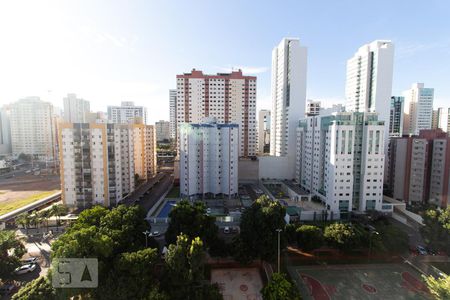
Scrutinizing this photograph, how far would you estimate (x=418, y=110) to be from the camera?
62688 millimetres

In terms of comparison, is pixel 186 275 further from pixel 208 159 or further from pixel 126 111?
pixel 126 111

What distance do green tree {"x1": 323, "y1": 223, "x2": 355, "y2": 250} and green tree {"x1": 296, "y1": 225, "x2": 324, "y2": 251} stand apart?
0.77m

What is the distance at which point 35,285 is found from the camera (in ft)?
41.7

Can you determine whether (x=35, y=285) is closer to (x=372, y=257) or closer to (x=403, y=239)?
(x=372, y=257)

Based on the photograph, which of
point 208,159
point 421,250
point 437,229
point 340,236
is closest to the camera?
point 340,236

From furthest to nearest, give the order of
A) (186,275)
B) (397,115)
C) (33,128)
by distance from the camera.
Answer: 1. (33,128)
2. (397,115)
3. (186,275)

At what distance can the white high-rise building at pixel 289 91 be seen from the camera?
4297 cm

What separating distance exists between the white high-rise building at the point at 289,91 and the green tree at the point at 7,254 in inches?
1586

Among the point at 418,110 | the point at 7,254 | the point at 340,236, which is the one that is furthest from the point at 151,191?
the point at 418,110

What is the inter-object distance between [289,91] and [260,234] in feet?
109

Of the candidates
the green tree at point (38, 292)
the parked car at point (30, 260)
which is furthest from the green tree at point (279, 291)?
A: the parked car at point (30, 260)

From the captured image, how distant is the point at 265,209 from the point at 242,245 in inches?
135

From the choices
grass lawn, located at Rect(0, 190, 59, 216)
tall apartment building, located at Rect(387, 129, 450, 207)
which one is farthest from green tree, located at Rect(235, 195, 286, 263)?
grass lawn, located at Rect(0, 190, 59, 216)

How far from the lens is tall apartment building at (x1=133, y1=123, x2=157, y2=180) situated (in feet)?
140
